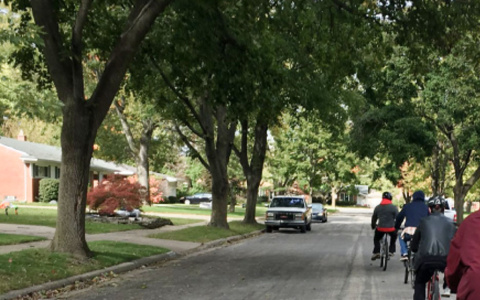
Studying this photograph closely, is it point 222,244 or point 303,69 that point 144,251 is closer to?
point 222,244

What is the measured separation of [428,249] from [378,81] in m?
25.4

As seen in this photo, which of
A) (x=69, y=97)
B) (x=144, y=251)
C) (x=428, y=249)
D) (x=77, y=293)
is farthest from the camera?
(x=144, y=251)

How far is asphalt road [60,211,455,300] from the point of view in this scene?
1068cm

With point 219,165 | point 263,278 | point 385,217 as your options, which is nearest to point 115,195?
point 219,165

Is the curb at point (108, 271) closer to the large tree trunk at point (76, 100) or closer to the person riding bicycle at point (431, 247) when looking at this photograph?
the large tree trunk at point (76, 100)

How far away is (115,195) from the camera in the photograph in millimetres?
27781

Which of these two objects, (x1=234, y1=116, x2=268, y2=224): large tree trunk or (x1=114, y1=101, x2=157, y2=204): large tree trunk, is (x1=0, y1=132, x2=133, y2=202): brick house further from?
(x1=234, y1=116, x2=268, y2=224): large tree trunk

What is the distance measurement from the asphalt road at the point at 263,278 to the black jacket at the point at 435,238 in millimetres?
2616

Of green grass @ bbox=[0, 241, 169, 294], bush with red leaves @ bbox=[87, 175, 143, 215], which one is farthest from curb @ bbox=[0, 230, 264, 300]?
bush with red leaves @ bbox=[87, 175, 143, 215]

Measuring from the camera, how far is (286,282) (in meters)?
12.2

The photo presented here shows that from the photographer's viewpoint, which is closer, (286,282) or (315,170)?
(286,282)

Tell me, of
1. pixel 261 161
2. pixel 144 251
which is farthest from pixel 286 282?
pixel 261 161

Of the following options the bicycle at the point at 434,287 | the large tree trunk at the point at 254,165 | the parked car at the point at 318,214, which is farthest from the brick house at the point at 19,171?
the bicycle at the point at 434,287

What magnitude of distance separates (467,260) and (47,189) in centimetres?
4965
